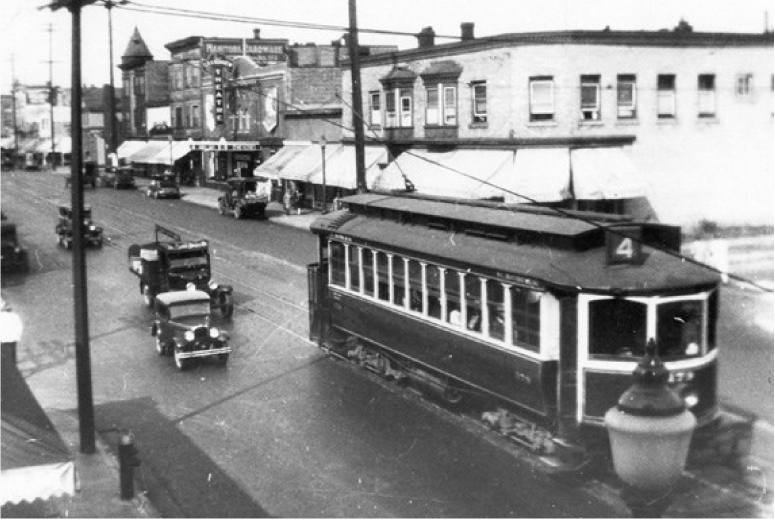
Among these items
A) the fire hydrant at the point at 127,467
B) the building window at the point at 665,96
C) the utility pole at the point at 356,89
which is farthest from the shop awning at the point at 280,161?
the building window at the point at 665,96

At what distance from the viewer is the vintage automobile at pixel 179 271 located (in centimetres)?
2397

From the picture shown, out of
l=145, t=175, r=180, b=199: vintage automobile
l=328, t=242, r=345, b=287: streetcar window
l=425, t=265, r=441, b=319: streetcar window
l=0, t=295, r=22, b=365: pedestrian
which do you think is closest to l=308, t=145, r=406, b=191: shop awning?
l=145, t=175, r=180, b=199: vintage automobile

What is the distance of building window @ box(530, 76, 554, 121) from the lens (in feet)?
97.6

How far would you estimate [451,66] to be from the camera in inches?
1368

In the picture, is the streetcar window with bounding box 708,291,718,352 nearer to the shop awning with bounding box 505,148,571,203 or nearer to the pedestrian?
the pedestrian

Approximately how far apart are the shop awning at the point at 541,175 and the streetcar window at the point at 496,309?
38.0ft

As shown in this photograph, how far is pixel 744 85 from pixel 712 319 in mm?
7440

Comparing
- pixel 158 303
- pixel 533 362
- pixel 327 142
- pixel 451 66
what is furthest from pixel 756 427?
pixel 327 142

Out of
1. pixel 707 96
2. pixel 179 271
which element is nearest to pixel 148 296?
pixel 179 271

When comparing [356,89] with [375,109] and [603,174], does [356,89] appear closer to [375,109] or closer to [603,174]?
[603,174]

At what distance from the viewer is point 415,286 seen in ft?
49.1

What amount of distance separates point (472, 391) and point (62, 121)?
111562 millimetres

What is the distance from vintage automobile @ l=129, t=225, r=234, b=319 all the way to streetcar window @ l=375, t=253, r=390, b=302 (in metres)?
8.53

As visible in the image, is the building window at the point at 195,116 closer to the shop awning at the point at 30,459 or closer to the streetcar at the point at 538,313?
the streetcar at the point at 538,313
